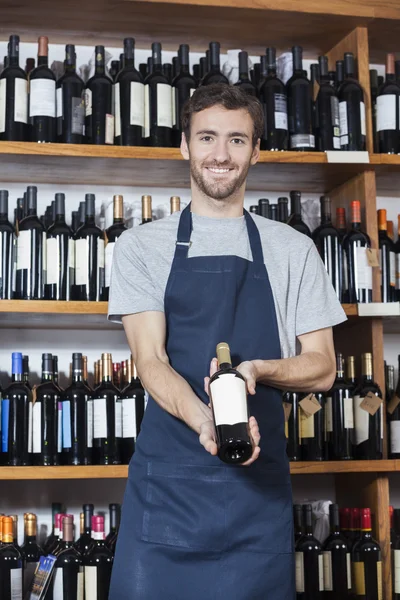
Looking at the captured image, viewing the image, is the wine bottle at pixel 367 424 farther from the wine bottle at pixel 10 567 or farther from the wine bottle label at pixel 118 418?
the wine bottle at pixel 10 567

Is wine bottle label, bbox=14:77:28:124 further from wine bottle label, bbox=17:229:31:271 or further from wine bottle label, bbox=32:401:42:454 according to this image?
wine bottle label, bbox=32:401:42:454

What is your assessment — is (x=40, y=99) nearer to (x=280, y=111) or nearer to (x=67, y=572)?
(x=280, y=111)

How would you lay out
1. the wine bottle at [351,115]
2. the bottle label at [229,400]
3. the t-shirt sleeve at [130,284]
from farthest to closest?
1. the wine bottle at [351,115]
2. the t-shirt sleeve at [130,284]
3. the bottle label at [229,400]

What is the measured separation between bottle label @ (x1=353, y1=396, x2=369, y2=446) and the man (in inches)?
37.5

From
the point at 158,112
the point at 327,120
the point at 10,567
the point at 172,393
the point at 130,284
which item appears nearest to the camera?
the point at 172,393

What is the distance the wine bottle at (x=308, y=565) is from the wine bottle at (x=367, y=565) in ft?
0.33

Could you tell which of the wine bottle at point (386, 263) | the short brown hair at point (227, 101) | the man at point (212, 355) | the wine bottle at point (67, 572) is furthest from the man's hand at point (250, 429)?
the wine bottle at point (386, 263)

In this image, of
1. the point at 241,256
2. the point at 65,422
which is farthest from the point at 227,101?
the point at 65,422

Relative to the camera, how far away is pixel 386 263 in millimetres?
2732

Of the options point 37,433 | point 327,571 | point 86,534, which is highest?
point 37,433

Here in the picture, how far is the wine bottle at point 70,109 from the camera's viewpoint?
8.32 ft

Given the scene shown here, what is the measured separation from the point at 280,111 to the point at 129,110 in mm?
449

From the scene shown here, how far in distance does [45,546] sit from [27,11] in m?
1.58

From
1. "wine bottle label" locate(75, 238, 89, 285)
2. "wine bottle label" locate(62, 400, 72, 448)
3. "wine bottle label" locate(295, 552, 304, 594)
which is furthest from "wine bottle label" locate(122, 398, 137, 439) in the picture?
"wine bottle label" locate(295, 552, 304, 594)
